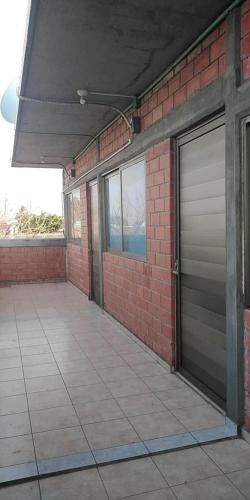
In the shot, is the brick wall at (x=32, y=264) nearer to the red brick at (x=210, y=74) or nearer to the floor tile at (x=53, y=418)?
the floor tile at (x=53, y=418)

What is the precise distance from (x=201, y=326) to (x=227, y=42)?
6.46 feet

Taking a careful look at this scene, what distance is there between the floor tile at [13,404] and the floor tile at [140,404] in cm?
71

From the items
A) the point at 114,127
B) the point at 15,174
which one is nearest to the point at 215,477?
the point at 114,127

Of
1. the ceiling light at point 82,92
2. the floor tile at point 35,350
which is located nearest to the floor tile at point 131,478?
the floor tile at point 35,350

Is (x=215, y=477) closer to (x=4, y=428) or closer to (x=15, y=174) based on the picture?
(x=4, y=428)

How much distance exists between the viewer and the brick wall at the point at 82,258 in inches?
285

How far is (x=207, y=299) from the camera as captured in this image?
299 cm

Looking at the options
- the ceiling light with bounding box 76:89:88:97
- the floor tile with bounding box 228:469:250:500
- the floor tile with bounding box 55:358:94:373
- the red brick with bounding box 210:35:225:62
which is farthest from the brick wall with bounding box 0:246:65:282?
the floor tile with bounding box 228:469:250:500

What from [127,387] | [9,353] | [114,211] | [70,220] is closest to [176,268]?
[127,387]

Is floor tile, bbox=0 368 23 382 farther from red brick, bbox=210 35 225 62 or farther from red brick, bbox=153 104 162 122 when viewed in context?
red brick, bbox=210 35 225 62

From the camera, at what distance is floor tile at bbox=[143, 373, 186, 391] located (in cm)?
327

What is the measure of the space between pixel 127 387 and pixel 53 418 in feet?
2.36

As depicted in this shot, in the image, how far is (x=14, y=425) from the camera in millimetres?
2691

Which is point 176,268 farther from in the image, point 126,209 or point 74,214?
point 74,214
